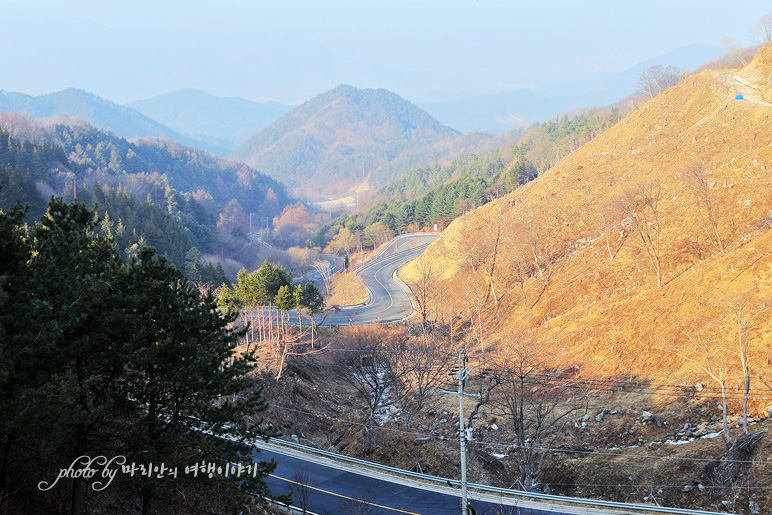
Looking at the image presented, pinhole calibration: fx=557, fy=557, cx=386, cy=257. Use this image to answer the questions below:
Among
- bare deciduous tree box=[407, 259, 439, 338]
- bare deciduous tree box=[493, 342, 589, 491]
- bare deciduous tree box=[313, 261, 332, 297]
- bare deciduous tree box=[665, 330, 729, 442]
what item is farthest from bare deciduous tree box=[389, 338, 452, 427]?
bare deciduous tree box=[313, 261, 332, 297]

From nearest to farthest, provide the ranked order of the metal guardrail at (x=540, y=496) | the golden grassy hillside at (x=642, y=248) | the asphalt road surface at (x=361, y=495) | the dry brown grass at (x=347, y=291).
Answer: the metal guardrail at (x=540, y=496) → the asphalt road surface at (x=361, y=495) → the golden grassy hillside at (x=642, y=248) → the dry brown grass at (x=347, y=291)

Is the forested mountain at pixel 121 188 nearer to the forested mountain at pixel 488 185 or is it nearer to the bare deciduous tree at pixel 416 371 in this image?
the bare deciduous tree at pixel 416 371

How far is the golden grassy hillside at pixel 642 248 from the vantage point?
30875 mm

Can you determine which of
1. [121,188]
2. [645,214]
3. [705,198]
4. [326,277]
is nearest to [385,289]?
[326,277]

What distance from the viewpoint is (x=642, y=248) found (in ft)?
147

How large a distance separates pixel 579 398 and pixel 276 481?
1673cm

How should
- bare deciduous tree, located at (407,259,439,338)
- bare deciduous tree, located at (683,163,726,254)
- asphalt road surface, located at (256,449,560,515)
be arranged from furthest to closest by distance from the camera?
bare deciduous tree, located at (407,259,439,338), bare deciduous tree, located at (683,163,726,254), asphalt road surface, located at (256,449,560,515)

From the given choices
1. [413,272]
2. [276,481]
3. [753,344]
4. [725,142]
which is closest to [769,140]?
[725,142]

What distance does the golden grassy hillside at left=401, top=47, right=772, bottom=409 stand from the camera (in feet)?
101

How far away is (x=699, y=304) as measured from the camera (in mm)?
31781

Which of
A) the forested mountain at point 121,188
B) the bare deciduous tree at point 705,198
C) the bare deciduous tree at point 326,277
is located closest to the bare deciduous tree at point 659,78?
the bare deciduous tree at point 705,198

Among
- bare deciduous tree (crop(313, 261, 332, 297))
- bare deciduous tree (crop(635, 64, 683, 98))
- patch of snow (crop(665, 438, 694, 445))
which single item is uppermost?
bare deciduous tree (crop(635, 64, 683, 98))

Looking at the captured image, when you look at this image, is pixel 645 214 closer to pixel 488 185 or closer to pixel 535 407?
pixel 535 407

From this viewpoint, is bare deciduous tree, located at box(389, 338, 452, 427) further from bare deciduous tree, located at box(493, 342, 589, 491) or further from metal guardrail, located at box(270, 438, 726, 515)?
metal guardrail, located at box(270, 438, 726, 515)
